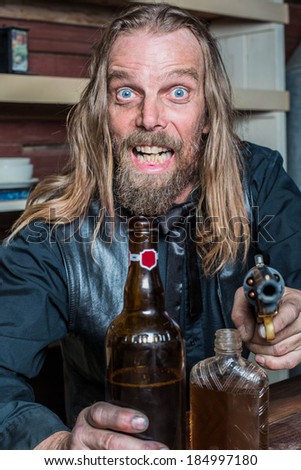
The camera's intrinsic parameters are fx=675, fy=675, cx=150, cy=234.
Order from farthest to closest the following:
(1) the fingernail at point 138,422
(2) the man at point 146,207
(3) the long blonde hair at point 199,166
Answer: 1. (3) the long blonde hair at point 199,166
2. (2) the man at point 146,207
3. (1) the fingernail at point 138,422

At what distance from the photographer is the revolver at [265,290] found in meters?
0.85

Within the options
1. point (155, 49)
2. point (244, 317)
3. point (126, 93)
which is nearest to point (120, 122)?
point (126, 93)

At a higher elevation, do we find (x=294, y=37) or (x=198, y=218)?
(x=294, y=37)

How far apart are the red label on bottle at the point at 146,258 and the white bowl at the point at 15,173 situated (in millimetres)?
1267

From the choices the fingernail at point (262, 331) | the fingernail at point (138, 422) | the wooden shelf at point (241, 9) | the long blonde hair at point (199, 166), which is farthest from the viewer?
the wooden shelf at point (241, 9)

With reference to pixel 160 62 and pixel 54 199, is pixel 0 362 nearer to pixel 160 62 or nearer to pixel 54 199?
pixel 54 199

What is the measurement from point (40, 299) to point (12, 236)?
17 cm

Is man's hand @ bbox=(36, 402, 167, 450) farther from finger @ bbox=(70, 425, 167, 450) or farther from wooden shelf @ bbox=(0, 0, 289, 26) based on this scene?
wooden shelf @ bbox=(0, 0, 289, 26)

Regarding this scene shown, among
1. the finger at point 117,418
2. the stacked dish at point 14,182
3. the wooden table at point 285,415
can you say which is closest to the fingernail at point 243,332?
the wooden table at point 285,415

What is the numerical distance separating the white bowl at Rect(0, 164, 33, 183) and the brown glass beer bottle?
1.23 metres

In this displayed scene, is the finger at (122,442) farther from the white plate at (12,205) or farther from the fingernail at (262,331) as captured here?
the white plate at (12,205)

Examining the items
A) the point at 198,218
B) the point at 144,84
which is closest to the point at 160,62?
the point at 144,84

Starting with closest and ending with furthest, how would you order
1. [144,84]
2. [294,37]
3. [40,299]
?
[40,299], [144,84], [294,37]

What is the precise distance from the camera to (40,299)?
1309 mm
